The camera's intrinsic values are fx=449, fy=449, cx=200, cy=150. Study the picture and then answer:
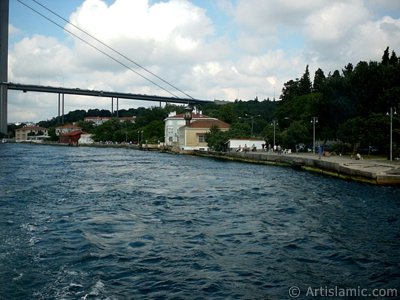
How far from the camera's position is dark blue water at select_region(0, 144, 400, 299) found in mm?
7758

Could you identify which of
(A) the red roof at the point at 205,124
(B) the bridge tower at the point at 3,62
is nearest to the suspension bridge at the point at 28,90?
(B) the bridge tower at the point at 3,62

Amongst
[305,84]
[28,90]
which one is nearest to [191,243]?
[305,84]

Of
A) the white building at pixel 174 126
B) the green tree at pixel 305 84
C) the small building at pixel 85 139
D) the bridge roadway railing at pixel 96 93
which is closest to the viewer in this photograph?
the green tree at pixel 305 84

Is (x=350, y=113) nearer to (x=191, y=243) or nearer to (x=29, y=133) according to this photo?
(x=191, y=243)

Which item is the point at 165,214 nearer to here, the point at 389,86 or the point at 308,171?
the point at 308,171

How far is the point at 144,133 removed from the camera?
A: 93750mm

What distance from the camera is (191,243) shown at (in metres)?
10.4

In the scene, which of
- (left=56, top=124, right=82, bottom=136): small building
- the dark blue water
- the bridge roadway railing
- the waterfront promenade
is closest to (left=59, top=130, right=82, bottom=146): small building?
(left=56, top=124, right=82, bottom=136): small building

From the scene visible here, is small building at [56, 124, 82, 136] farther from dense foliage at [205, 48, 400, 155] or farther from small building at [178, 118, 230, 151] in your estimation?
dense foliage at [205, 48, 400, 155]

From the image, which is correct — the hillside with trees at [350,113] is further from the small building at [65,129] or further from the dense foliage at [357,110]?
the small building at [65,129]

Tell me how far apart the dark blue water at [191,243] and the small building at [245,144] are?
115ft

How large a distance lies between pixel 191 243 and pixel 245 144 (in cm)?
4521

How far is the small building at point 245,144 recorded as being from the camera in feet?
179

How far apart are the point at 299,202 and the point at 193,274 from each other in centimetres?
964
